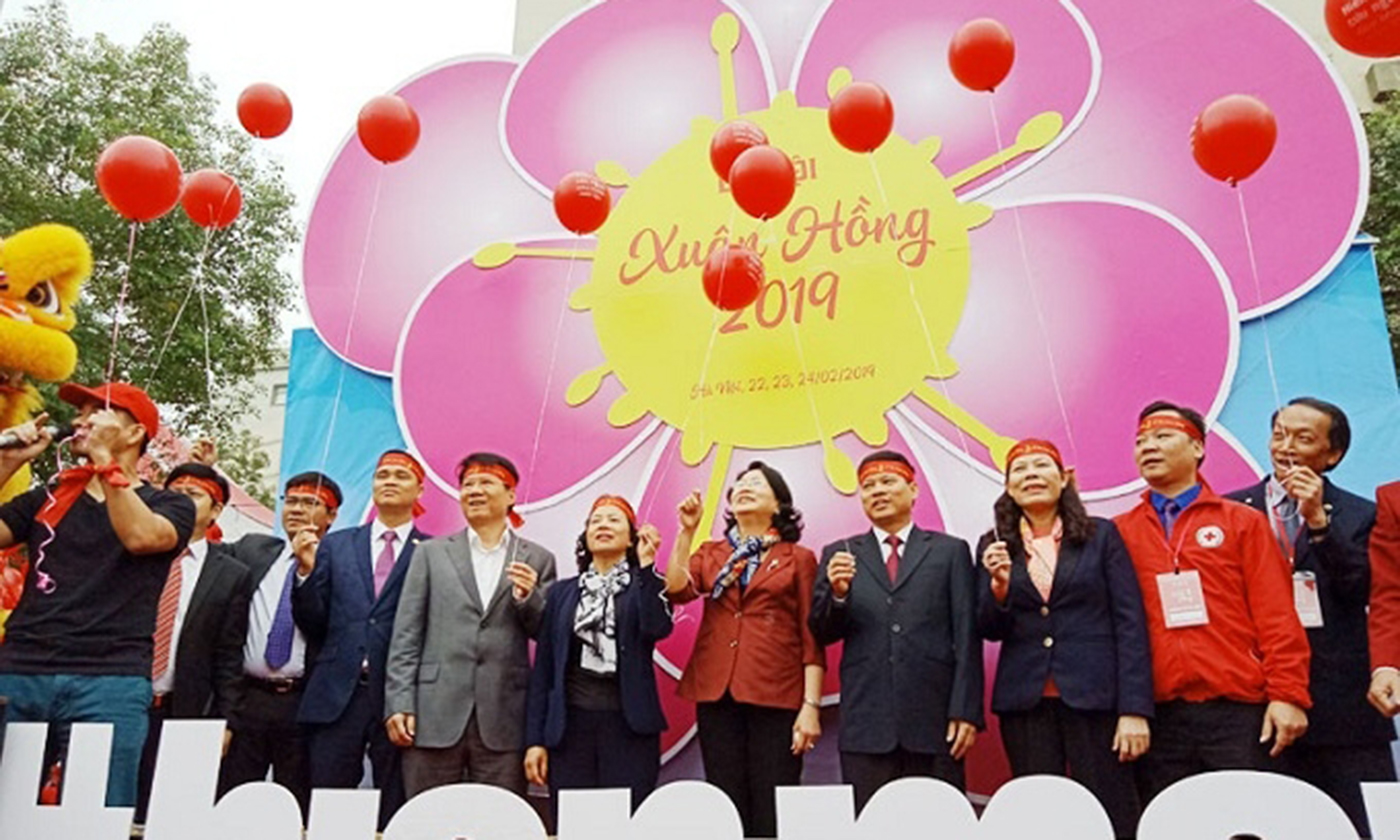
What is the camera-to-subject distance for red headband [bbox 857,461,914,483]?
10.6ft

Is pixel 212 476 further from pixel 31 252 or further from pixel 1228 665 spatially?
pixel 1228 665

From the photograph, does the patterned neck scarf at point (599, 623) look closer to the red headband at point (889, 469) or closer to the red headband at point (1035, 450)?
the red headband at point (889, 469)

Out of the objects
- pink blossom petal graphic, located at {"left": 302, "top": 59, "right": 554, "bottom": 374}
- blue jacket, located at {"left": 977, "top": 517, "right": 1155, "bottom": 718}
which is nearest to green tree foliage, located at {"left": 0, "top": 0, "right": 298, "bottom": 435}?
pink blossom petal graphic, located at {"left": 302, "top": 59, "right": 554, "bottom": 374}

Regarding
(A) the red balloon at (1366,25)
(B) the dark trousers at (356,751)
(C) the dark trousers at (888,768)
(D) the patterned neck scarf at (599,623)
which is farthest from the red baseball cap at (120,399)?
(A) the red balloon at (1366,25)

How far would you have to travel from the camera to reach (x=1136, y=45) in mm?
3697

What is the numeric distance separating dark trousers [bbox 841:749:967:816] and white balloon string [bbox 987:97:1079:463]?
3.87 feet

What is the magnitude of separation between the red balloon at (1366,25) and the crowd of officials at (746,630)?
0.99 metres

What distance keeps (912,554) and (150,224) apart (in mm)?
6850

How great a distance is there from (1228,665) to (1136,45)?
2.25 metres

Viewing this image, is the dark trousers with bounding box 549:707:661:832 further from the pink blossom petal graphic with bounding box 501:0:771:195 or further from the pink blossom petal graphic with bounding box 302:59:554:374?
the pink blossom petal graphic with bounding box 501:0:771:195

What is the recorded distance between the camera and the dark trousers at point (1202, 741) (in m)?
2.55

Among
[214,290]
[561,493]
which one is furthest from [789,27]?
[214,290]

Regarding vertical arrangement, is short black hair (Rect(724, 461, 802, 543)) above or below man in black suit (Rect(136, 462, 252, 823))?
above

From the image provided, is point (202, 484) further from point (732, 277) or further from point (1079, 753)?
point (1079, 753)
